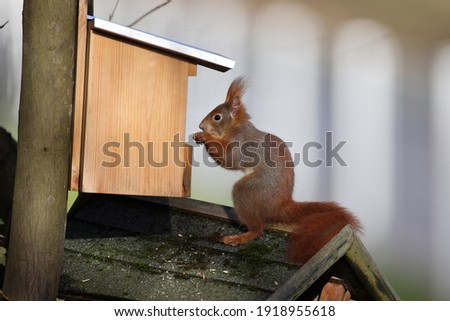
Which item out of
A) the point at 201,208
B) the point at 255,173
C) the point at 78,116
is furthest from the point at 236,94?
the point at 78,116

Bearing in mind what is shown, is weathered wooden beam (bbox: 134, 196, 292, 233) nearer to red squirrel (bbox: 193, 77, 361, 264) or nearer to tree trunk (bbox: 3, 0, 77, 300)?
red squirrel (bbox: 193, 77, 361, 264)

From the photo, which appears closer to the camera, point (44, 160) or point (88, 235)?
point (44, 160)

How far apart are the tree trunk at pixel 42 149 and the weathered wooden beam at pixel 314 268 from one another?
0.63 m

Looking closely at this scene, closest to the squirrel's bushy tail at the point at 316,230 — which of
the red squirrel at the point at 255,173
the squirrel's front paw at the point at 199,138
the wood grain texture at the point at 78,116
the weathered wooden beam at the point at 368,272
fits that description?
the red squirrel at the point at 255,173

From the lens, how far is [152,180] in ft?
7.18

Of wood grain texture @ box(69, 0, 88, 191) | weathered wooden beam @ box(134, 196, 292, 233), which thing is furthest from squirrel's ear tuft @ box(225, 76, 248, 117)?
wood grain texture @ box(69, 0, 88, 191)

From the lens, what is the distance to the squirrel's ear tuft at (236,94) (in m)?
2.89

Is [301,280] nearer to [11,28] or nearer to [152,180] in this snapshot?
[152,180]

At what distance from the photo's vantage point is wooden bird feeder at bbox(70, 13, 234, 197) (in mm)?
2031

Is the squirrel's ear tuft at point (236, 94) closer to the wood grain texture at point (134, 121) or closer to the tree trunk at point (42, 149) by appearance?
the wood grain texture at point (134, 121)

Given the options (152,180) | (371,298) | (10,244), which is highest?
(152,180)

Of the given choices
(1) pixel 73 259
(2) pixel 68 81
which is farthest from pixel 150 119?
(1) pixel 73 259

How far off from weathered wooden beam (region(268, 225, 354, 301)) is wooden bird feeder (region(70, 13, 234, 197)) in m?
0.54

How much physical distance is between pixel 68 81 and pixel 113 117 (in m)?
0.24
